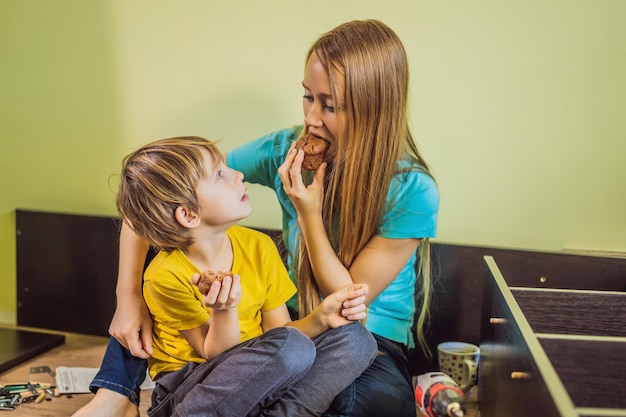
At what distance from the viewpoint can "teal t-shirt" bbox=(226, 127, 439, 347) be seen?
148cm

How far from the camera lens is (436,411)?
135 centimetres

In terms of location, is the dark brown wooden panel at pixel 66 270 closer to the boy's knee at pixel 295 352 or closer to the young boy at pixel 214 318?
the young boy at pixel 214 318

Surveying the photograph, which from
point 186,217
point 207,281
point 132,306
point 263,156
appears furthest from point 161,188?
point 263,156

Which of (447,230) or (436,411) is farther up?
(447,230)

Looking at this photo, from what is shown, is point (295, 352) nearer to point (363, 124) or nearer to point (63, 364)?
point (363, 124)

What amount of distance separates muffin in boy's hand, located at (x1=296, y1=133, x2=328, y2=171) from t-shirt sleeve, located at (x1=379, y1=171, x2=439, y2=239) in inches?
6.2

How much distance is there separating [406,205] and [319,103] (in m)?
0.27

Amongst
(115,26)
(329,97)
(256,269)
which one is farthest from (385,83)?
(115,26)

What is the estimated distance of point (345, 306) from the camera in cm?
132

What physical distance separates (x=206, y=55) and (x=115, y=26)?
0.27 meters

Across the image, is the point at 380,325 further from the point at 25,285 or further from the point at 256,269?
the point at 25,285

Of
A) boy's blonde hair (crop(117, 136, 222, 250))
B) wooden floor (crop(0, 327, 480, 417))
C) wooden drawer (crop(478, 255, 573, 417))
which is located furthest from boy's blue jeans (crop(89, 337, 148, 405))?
wooden drawer (crop(478, 255, 573, 417))

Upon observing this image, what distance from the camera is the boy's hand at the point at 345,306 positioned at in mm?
1308

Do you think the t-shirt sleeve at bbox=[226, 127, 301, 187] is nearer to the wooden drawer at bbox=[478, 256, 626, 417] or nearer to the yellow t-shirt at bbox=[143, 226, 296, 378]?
the yellow t-shirt at bbox=[143, 226, 296, 378]
